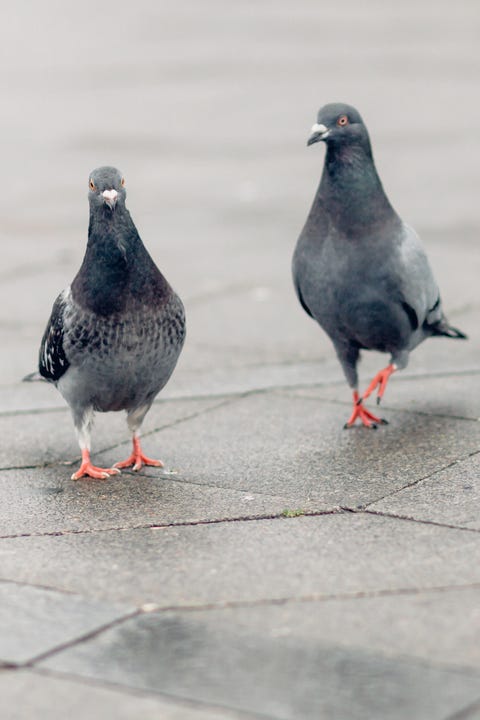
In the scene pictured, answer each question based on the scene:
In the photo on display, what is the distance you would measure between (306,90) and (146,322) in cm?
1254

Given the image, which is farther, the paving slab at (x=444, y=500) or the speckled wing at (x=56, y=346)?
the speckled wing at (x=56, y=346)

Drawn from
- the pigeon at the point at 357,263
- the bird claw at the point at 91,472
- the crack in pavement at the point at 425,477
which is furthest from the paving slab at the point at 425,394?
the bird claw at the point at 91,472

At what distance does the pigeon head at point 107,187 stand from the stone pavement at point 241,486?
3.83 feet

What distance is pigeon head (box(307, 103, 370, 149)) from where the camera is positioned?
20.8 ft

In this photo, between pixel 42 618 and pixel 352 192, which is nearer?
pixel 42 618

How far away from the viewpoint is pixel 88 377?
5617 mm

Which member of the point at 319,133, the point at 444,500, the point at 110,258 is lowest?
the point at 444,500

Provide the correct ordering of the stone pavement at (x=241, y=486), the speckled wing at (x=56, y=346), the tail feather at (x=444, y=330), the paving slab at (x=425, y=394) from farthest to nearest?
1. the tail feather at (x=444, y=330)
2. the paving slab at (x=425, y=394)
3. the speckled wing at (x=56, y=346)
4. the stone pavement at (x=241, y=486)

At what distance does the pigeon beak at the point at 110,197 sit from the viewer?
5398 millimetres

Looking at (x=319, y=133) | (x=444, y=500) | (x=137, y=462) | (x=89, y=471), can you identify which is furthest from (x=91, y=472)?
(x=319, y=133)

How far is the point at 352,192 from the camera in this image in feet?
20.7

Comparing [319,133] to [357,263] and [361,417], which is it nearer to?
[357,263]

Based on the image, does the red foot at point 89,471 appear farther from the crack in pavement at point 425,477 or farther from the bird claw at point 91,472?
the crack in pavement at point 425,477

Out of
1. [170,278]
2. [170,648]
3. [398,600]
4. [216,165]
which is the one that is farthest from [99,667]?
[216,165]
